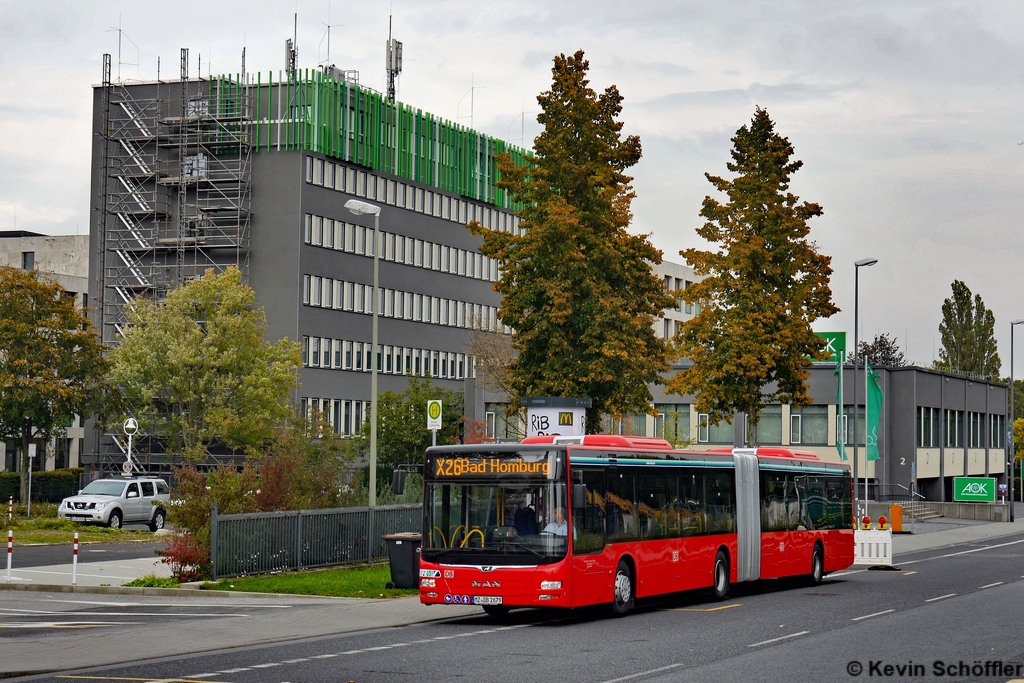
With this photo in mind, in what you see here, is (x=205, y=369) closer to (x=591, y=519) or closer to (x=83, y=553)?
(x=83, y=553)

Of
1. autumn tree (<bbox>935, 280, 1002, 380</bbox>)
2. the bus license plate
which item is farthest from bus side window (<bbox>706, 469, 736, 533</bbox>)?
autumn tree (<bbox>935, 280, 1002, 380</bbox>)

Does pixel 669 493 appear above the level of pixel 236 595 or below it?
above

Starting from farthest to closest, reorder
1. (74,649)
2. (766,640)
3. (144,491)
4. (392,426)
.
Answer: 1. (392,426)
2. (144,491)
3. (766,640)
4. (74,649)

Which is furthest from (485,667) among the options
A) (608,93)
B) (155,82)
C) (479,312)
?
(479,312)

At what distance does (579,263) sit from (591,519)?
671 inches

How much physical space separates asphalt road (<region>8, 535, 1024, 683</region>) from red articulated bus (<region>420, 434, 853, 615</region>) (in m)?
0.55

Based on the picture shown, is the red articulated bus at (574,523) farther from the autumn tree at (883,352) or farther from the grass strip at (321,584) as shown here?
the autumn tree at (883,352)

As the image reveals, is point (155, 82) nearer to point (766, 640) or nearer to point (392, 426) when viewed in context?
point (392, 426)

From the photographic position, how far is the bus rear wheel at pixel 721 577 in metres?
25.5

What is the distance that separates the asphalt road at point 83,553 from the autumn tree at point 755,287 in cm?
1674

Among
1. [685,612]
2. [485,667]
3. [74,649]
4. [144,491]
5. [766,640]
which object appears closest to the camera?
[485,667]

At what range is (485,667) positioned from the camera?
15258mm

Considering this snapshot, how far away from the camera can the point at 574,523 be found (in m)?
20.5

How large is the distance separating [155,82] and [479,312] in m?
27.4
